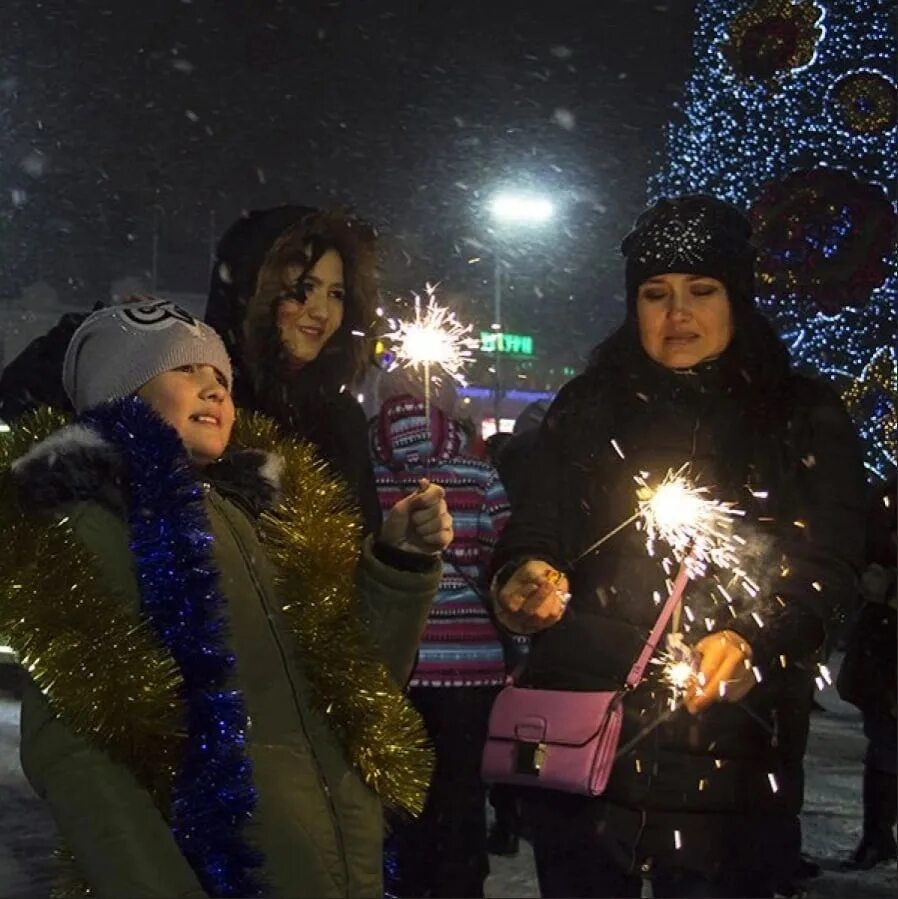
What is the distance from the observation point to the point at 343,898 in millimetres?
2334

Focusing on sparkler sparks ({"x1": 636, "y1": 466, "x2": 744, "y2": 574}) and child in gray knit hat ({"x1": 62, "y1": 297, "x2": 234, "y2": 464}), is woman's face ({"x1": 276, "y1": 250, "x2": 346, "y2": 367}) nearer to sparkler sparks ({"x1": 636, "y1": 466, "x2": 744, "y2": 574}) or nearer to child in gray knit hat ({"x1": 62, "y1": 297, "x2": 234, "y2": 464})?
child in gray knit hat ({"x1": 62, "y1": 297, "x2": 234, "y2": 464})

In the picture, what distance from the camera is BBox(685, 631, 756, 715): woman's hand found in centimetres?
283

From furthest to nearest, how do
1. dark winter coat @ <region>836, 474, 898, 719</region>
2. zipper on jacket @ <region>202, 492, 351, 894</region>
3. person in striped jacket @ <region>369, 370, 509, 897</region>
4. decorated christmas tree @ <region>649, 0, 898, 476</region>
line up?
1. decorated christmas tree @ <region>649, 0, 898, 476</region>
2. dark winter coat @ <region>836, 474, 898, 719</region>
3. person in striped jacket @ <region>369, 370, 509, 897</region>
4. zipper on jacket @ <region>202, 492, 351, 894</region>

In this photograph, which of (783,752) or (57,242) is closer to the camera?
(783,752)

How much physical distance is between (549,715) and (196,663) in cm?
111

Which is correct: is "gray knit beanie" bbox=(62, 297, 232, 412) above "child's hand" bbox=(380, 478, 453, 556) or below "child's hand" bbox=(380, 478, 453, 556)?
above

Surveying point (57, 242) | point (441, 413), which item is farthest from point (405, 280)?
point (57, 242)

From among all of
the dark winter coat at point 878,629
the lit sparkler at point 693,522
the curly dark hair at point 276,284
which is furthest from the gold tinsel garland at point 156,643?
the dark winter coat at point 878,629

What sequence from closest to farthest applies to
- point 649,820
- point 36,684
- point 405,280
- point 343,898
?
point 36,684
point 343,898
point 649,820
point 405,280

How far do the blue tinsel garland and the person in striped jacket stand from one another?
2390mm

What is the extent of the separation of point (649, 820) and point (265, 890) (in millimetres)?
1083

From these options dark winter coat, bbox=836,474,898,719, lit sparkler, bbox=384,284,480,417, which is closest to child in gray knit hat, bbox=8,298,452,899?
lit sparkler, bbox=384,284,480,417

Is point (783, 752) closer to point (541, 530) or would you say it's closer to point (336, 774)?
point (541, 530)

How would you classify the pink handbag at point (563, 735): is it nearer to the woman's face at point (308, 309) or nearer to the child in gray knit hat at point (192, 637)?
the child in gray knit hat at point (192, 637)
